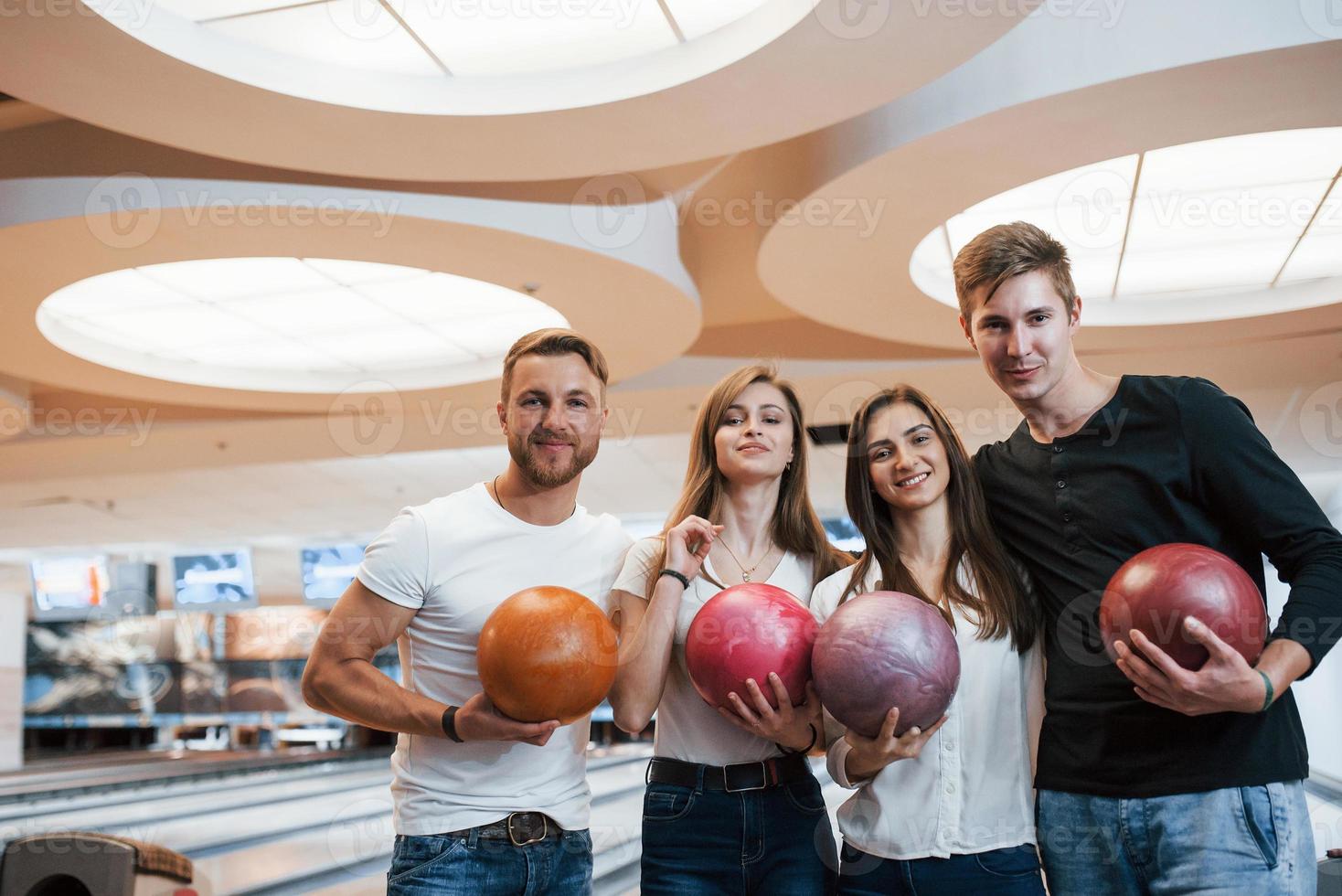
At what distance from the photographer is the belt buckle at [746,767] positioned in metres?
1.79

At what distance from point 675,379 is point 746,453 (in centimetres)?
526

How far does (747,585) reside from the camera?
1.80 m

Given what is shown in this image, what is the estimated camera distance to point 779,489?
2.08m

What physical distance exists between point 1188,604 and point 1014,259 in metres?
0.61

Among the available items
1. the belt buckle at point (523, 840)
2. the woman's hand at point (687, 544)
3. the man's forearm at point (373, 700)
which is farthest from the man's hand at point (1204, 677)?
the man's forearm at point (373, 700)

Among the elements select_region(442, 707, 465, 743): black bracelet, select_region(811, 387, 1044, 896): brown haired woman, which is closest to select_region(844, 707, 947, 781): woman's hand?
select_region(811, 387, 1044, 896): brown haired woman

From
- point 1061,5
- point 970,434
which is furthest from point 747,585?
point 970,434

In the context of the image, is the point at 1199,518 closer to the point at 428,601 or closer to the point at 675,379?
the point at 428,601

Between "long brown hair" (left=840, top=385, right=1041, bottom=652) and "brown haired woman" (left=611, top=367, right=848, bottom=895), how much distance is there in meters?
0.15
